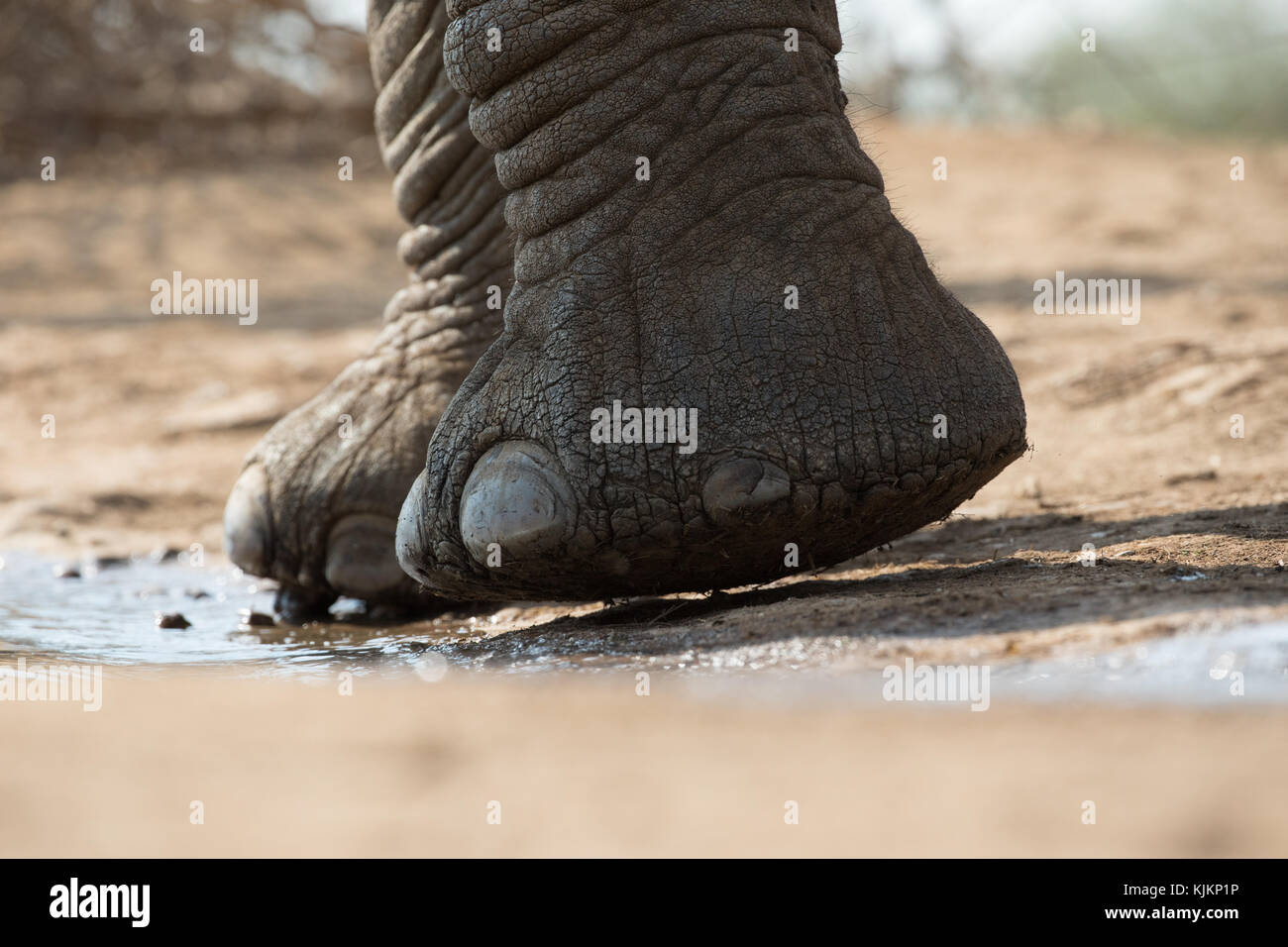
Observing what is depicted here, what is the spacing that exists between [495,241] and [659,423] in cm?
115

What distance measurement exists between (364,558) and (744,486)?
999 mm

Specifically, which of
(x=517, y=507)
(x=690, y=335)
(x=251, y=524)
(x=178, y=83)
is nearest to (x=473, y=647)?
(x=517, y=507)

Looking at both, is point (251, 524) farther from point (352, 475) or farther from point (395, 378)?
point (395, 378)

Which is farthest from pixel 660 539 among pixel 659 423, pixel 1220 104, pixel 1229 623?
pixel 1220 104

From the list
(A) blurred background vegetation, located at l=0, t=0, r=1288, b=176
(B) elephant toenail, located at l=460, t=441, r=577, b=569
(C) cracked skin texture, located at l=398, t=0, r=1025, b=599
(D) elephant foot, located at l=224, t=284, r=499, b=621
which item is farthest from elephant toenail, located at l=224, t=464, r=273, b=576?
(A) blurred background vegetation, located at l=0, t=0, r=1288, b=176

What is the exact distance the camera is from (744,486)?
7.18 ft

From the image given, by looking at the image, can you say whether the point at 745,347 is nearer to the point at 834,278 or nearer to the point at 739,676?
the point at 834,278

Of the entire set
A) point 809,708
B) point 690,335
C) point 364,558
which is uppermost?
point 690,335

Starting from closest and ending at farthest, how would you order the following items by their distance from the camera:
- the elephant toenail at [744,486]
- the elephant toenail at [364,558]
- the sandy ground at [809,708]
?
1. the sandy ground at [809,708]
2. the elephant toenail at [744,486]
3. the elephant toenail at [364,558]

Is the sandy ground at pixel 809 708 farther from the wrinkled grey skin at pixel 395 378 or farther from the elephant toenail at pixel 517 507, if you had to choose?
the wrinkled grey skin at pixel 395 378

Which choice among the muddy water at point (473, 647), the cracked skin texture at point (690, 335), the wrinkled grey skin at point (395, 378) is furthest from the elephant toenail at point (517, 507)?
the wrinkled grey skin at point (395, 378)

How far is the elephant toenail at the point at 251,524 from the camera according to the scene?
307cm

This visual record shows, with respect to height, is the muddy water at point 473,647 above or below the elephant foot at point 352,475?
below

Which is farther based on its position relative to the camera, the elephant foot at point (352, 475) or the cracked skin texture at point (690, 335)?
the elephant foot at point (352, 475)
